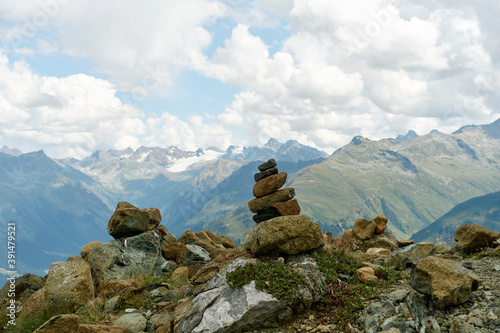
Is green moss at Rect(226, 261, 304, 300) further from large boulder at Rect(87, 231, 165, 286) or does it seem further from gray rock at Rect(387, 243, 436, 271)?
large boulder at Rect(87, 231, 165, 286)

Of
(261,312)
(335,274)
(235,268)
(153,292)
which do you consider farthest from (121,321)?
(335,274)

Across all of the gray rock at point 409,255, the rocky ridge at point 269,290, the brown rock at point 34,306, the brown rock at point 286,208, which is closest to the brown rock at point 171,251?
the rocky ridge at point 269,290

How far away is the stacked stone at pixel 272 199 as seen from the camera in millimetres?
20391

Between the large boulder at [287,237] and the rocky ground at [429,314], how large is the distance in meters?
4.19

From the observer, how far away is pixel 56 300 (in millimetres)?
16141

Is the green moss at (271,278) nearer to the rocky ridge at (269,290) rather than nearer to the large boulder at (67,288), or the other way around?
the rocky ridge at (269,290)

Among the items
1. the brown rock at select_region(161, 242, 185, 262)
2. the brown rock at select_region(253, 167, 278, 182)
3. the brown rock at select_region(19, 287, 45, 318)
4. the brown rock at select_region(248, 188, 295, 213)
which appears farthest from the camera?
the brown rock at select_region(161, 242, 185, 262)

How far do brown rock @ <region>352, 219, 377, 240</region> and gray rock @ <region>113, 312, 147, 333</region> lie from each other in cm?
1997

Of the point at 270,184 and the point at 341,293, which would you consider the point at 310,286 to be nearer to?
the point at 341,293

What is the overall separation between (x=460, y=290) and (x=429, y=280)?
0.81 meters

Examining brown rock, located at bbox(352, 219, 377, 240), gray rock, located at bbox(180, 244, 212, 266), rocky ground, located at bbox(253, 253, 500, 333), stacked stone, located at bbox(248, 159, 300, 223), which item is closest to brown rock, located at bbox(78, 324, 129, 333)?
rocky ground, located at bbox(253, 253, 500, 333)

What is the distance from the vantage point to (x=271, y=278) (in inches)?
480

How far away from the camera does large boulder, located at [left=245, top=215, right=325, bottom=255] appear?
1546 cm

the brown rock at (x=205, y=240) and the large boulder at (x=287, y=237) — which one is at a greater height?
the brown rock at (x=205, y=240)
